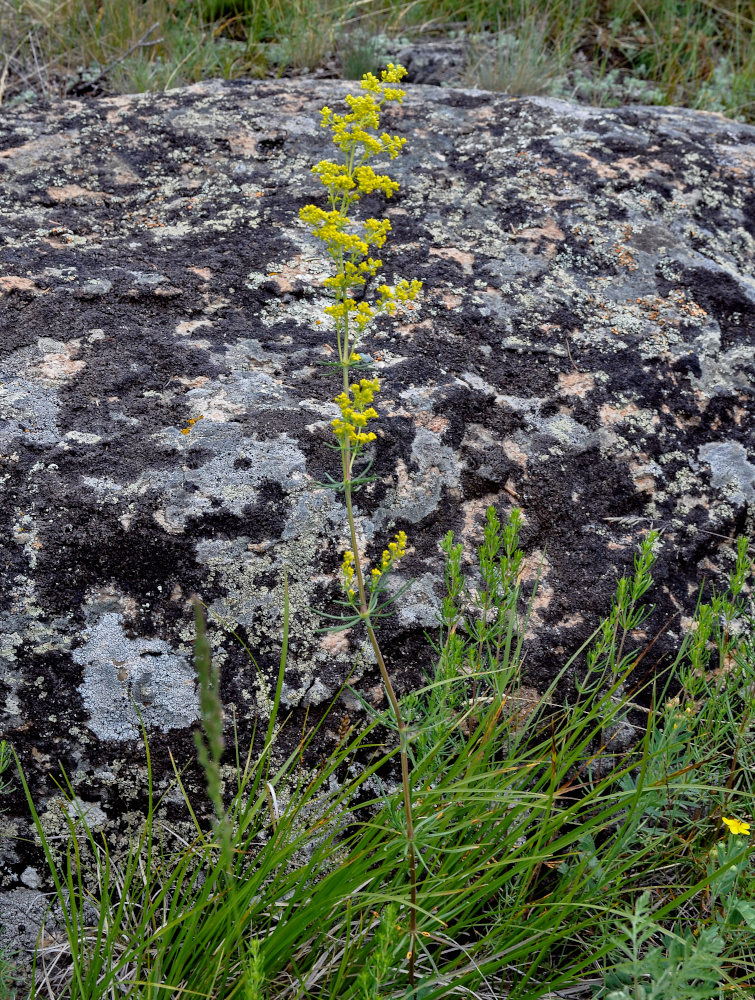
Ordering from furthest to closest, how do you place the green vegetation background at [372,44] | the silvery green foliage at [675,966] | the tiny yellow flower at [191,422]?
the green vegetation background at [372,44], the tiny yellow flower at [191,422], the silvery green foliage at [675,966]

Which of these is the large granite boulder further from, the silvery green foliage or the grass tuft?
the silvery green foliage

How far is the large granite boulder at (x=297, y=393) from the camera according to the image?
68.8 inches

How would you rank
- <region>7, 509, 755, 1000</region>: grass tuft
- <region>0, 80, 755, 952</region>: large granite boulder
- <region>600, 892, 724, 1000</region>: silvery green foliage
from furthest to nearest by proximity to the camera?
<region>0, 80, 755, 952</region>: large granite boulder → <region>7, 509, 755, 1000</region>: grass tuft → <region>600, 892, 724, 1000</region>: silvery green foliage

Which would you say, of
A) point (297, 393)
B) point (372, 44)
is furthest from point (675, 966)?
point (372, 44)

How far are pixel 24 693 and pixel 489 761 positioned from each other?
103 cm

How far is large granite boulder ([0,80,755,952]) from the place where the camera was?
175 cm

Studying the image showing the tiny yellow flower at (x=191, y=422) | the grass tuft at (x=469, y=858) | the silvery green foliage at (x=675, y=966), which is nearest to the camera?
the silvery green foliage at (x=675, y=966)

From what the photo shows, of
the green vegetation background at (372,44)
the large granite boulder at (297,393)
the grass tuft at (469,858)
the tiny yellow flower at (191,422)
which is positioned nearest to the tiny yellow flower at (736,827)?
the grass tuft at (469,858)

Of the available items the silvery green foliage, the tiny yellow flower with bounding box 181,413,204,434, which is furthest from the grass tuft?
the tiny yellow flower with bounding box 181,413,204,434

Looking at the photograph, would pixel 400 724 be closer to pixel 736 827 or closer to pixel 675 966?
pixel 675 966

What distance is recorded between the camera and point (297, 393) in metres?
2.06

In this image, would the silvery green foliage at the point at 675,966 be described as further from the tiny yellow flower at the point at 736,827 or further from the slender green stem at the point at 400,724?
the slender green stem at the point at 400,724

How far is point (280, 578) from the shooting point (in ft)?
5.98

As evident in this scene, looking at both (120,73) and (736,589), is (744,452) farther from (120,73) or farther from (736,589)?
(120,73)
